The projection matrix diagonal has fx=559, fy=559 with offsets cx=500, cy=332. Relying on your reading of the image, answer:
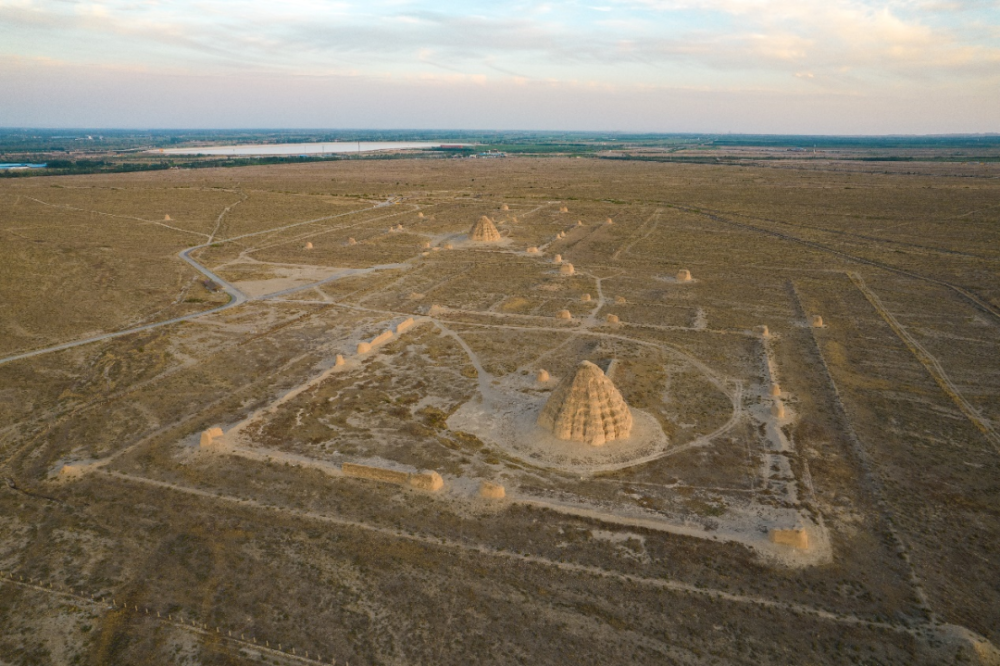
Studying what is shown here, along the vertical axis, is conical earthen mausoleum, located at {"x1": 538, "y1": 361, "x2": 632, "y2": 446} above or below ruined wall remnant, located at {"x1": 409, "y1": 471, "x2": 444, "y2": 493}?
above

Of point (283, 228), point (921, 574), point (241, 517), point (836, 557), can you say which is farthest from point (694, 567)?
point (283, 228)

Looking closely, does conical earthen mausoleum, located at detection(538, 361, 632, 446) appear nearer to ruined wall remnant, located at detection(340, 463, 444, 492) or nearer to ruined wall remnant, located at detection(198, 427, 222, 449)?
ruined wall remnant, located at detection(340, 463, 444, 492)

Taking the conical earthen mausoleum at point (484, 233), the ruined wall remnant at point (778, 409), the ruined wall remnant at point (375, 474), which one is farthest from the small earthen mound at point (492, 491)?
the conical earthen mausoleum at point (484, 233)

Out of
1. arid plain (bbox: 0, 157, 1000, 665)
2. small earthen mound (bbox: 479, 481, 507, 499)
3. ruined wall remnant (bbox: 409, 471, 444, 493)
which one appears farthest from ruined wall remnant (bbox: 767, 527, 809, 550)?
ruined wall remnant (bbox: 409, 471, 444, 493)

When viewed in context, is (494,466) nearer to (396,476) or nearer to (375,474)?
(396,476)

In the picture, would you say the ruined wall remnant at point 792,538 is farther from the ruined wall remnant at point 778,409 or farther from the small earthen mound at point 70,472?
the small earthen mound at point 70,472
